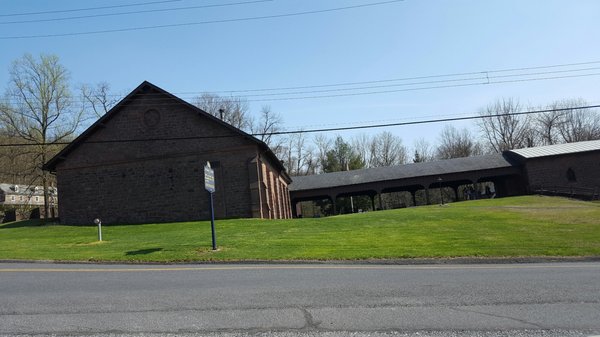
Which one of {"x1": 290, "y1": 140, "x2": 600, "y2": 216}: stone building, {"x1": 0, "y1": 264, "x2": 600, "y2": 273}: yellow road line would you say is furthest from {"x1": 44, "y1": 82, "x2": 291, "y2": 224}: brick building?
{"x1": 0, "y1": 264, "x2": 600, "y2": 273}: yellow road line

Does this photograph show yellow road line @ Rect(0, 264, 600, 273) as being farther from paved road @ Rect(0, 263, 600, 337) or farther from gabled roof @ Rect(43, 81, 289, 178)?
gabled roof @ Rect(43, 81, 289, 178)

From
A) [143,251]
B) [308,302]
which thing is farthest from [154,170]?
[308,302]

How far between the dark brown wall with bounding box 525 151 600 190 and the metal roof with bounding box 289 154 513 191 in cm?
261

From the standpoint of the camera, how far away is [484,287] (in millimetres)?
8352

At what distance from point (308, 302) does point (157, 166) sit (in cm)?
2663

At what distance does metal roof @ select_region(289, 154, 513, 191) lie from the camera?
160 feet

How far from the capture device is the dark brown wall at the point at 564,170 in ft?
154

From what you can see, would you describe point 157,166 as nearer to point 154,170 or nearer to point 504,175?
point 154,170

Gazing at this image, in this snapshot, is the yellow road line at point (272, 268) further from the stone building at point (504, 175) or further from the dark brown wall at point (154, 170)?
the stone building at point (504, 175)

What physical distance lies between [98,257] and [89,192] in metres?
20.1

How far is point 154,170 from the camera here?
31.9 metres

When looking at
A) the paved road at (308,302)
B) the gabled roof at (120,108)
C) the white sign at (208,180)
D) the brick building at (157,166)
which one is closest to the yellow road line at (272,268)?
the paved road at (308,302)

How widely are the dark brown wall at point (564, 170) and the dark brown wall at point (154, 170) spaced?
1243 inches

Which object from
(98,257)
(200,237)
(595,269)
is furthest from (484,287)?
(200,237)
